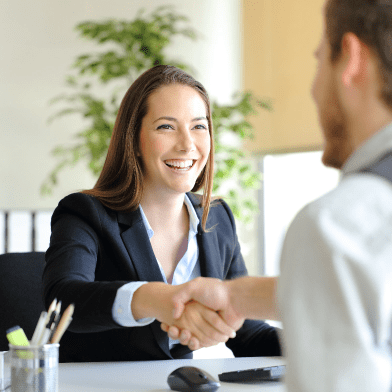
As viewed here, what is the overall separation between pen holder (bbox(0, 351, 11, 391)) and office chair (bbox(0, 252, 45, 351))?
0.66 m

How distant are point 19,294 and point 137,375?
0.65 meters

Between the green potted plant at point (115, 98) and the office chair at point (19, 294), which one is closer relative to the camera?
the office chair at point (19, 294)

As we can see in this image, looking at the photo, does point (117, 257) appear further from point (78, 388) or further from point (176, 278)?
point (78, 388)

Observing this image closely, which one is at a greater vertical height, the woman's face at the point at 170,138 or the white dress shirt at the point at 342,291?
the woman's face at the point at 170,138

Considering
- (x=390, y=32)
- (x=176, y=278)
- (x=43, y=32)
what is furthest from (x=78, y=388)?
(x=43, y=32)

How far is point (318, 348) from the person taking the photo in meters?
0.48

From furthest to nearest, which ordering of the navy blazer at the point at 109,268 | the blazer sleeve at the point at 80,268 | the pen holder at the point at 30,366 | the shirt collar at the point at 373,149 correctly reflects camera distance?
the navy blazer at the point at 109,268
the blazer sleeve at the point at 80,268
the pen holder at the point at 30,366
the shirt collar at the point at 373,149

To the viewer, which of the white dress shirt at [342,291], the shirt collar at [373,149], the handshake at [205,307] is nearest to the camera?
the white dress shirt at [342,291]

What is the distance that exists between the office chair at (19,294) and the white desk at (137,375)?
0.43 meters

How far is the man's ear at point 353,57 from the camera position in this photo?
652 mm

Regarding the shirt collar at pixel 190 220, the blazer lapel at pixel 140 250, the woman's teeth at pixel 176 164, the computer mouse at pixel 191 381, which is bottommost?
the computer mouse at pixel 191 381

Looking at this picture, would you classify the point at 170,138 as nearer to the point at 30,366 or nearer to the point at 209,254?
the point at 209,254

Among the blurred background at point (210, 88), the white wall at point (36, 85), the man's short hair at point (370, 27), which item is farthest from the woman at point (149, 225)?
the white wall at point (36, 85)

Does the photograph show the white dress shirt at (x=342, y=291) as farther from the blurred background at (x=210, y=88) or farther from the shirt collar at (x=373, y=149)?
the blurred background at (x=210, y=88)
